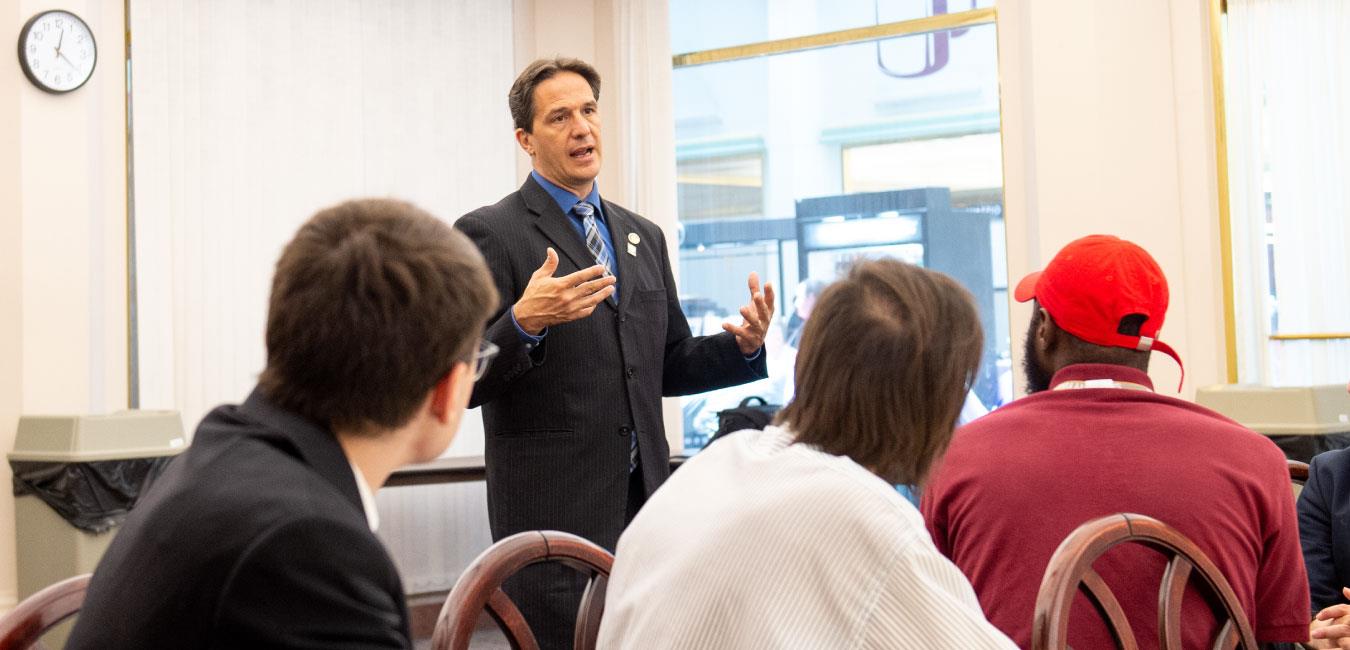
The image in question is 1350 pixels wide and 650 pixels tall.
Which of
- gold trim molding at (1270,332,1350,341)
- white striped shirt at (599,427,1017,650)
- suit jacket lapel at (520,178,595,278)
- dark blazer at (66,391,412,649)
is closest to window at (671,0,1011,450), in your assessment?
gold trim molding at (1270,332,1350,341)

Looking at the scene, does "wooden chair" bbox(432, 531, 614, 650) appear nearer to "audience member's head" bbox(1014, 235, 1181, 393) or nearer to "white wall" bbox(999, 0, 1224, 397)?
"audience member's head" bbox(1014, 235, 1181, 393)

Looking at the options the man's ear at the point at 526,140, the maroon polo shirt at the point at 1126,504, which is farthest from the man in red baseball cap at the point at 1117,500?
the man's ear at the point at 526,140

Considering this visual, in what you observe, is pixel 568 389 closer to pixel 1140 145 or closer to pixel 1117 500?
pixel 1117 500

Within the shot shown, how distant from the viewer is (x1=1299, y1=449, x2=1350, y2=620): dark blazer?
6.26 ft

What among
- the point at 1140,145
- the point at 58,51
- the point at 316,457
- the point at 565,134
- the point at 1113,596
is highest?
the point at 58,51

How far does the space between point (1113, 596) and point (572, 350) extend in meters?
1.02

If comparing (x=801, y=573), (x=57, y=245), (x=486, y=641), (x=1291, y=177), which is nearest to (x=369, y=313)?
(x=801, y=573)

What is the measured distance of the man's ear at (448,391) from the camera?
3.07 ft

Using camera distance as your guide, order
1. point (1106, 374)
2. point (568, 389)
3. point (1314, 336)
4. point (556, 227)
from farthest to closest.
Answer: point (1314, 336), point (556, 227), point (568, 389), point (1106, 374)

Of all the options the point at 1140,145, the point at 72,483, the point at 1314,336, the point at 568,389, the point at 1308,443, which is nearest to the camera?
the point at 568,389

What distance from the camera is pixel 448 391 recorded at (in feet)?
→ 3.10

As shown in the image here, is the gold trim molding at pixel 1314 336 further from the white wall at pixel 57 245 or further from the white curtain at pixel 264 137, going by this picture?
the white wall at pixel 57 245

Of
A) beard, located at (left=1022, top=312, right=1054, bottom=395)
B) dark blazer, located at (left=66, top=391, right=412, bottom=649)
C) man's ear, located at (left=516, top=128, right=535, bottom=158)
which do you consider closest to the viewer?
dark blazer, located at (left=66, top=391, right=412, bottom=649)

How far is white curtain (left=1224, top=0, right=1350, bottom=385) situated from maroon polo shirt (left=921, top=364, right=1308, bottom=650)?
10.3 feet
